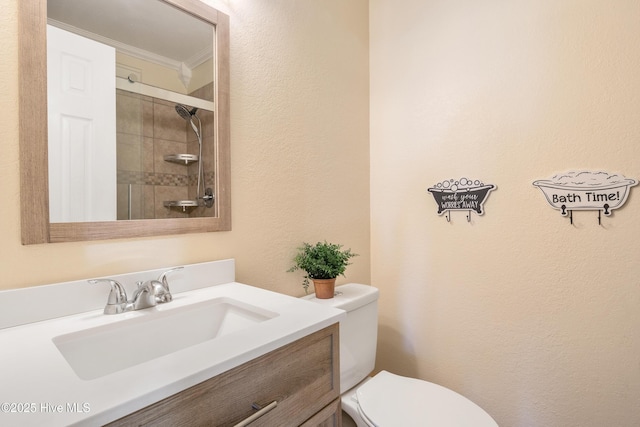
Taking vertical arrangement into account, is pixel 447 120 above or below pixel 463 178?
above

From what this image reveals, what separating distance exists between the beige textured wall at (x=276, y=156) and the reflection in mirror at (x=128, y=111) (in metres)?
0.09

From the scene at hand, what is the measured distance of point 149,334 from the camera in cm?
81

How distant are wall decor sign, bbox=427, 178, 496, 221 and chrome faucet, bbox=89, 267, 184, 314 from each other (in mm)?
1208

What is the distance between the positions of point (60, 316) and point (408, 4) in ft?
6.29

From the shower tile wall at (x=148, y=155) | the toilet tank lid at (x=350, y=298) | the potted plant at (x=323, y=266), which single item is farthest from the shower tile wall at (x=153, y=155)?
the toilet tank lid at (x=350, y=298)

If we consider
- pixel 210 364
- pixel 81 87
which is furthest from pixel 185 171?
pixel 210 364

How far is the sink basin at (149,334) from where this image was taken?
702 millimetres

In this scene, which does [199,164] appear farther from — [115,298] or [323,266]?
[323,266]

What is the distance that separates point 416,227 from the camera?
1.57 metres

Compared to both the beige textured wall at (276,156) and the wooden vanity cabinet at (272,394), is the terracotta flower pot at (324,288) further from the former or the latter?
the wooden vanity cabinet at (272,394)

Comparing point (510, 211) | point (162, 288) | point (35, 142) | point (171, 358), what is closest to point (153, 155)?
point (35, 142)

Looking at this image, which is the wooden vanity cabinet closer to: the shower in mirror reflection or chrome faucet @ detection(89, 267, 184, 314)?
chrome faucet @ detection(89, 267, 184, 314)

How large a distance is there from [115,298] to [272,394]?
50 cm

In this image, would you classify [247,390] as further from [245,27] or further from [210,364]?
[245,27]
